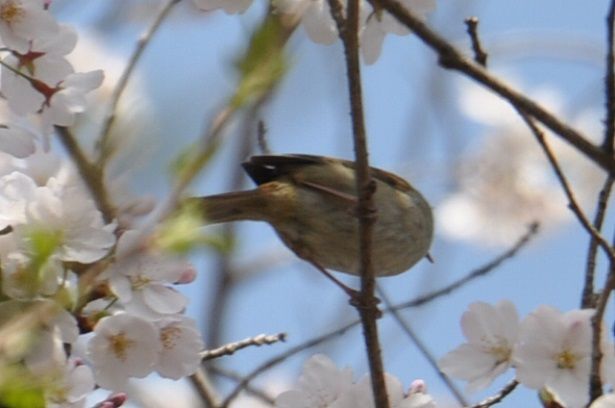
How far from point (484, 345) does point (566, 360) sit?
18 cm

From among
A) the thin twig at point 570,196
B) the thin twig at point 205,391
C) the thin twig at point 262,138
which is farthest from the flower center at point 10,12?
the thin twig at point 205,391

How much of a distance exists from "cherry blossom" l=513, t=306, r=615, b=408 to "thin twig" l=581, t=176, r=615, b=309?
0.16 meters

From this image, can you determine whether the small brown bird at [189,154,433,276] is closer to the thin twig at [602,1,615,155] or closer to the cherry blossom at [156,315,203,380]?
the cherry blossom at [156,315,203,380]

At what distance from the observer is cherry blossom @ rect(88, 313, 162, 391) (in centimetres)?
199

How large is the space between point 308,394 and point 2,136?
86 centimetres

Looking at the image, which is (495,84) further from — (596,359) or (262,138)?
(262,138)

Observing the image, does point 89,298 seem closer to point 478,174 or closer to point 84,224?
point 84,224

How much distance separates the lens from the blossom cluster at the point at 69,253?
164cm

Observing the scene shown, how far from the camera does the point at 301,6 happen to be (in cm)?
236

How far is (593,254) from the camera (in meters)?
2.54

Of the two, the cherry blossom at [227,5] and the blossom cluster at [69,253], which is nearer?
the blossom cluster at [69,253]

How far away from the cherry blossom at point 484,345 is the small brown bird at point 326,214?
952 millimetres

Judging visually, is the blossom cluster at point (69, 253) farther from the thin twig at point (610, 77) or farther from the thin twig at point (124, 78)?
the thin twig at point (610, 77)

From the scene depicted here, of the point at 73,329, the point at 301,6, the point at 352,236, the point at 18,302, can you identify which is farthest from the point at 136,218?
the point at 352,236
